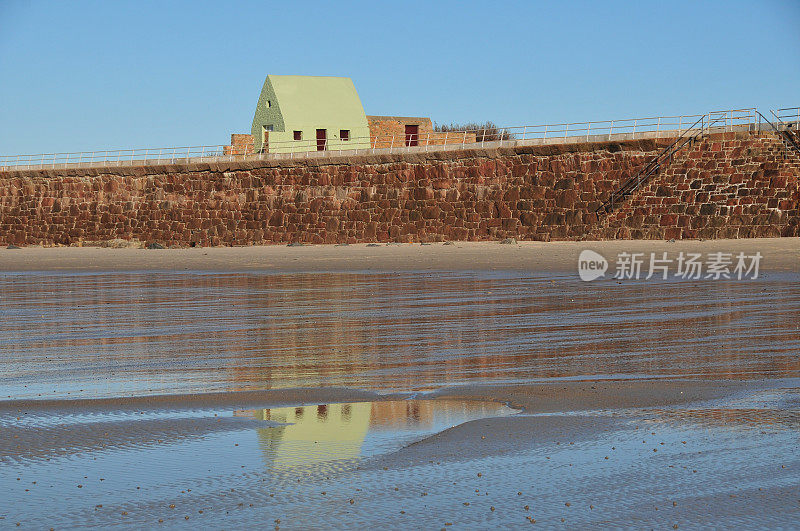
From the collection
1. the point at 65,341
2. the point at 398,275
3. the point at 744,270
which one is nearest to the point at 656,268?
the point at 744,270

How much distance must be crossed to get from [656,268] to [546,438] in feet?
48.6

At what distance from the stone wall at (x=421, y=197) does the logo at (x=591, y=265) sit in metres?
6.32

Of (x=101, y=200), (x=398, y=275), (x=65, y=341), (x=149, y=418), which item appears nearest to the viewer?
(x=149, y=418)

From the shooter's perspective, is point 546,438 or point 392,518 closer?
point 392,518

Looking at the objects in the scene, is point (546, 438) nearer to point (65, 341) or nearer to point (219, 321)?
point (65, 341)

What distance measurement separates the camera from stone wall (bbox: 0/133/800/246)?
1127 inches

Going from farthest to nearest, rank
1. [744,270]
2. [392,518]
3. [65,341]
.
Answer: [744,270], [65,341], [392,518]

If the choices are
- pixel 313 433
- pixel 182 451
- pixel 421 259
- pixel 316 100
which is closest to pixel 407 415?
pixel 313 433

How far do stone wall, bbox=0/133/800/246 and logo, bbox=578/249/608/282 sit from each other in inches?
249

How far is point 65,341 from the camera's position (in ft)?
30.4

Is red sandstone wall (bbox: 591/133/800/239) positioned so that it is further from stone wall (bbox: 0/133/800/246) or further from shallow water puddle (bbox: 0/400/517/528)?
shallow water puddle (bbox: 0/400/517/528)

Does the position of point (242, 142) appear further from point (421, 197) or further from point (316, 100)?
point (421, 197)

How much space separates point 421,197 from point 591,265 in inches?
617

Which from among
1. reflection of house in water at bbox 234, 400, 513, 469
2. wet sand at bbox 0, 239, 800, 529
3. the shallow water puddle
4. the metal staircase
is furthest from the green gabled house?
the shallow water puddle
